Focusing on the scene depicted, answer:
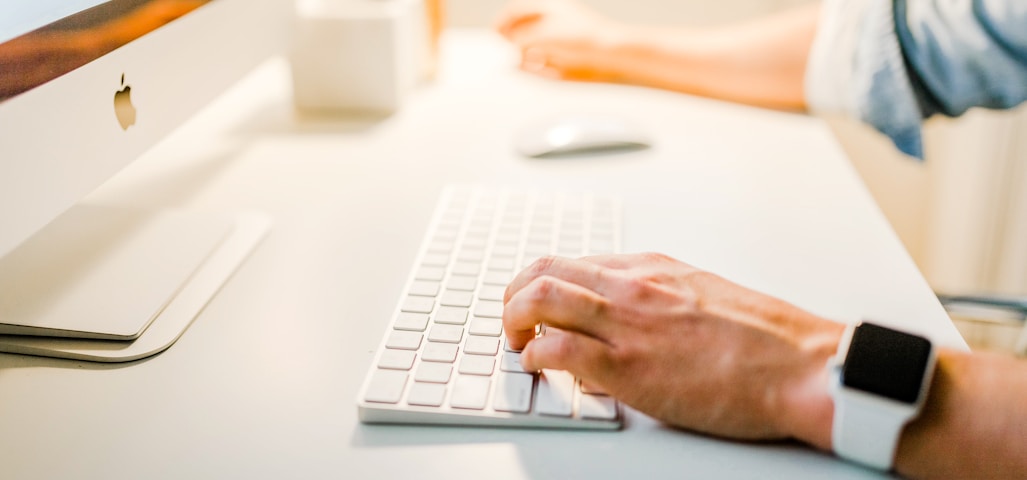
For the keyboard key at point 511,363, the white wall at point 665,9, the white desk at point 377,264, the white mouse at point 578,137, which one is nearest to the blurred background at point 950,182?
the white wall at point 665,9

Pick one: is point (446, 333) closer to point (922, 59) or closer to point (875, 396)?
point (875, 396)

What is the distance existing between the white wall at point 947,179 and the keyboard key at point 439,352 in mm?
989

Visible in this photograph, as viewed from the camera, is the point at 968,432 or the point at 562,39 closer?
the point at 968,432

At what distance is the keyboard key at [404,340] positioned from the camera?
47cm

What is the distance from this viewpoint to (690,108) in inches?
36.9

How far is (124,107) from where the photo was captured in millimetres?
528

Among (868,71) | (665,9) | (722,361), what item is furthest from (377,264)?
(665,9)

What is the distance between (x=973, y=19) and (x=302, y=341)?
2.19 ft

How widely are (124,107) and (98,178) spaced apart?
0.17 ft

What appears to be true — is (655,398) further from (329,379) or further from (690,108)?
(690,108)

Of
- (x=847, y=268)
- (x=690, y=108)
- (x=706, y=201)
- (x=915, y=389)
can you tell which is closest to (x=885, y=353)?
(x=915, y=389)

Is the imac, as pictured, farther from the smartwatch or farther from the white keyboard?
the smartwatch

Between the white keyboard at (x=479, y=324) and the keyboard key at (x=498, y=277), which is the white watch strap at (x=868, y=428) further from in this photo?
the keyboard key at (x=498, y=277)

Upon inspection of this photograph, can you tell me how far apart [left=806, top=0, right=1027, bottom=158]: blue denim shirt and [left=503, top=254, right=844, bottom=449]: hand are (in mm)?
431
